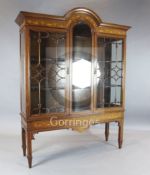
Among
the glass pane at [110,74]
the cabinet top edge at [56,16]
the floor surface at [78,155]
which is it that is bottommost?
the floor surface at [78,155]

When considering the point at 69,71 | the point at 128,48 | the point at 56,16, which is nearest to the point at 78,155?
the point at 69,71

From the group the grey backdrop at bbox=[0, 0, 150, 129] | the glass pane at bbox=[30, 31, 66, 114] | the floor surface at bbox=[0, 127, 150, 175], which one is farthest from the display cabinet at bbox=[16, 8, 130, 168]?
the grey backdrop at bbox=[0, 0, 150, 129]

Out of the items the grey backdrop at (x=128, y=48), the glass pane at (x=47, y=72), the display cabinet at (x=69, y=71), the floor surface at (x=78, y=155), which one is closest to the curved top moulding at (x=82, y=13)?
the display cabinet at (x=69, y=71)

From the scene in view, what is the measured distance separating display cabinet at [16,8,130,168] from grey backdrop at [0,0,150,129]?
2.88 feet

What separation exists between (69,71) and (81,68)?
0.69 feet

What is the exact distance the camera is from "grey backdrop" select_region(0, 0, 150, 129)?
Result: 359 centimetres

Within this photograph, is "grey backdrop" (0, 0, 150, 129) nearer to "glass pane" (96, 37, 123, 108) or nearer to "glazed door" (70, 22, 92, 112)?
"glass pane" (96, 37, 123, 108)

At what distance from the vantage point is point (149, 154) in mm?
2984

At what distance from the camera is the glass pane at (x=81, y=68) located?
9.30ft

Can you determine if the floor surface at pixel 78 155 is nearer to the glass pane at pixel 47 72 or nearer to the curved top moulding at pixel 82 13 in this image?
the glass pane at pixel 47 72

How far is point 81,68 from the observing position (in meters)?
2.90

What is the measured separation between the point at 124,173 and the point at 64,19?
1759 millimetres

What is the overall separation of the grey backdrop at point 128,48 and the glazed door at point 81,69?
111cm

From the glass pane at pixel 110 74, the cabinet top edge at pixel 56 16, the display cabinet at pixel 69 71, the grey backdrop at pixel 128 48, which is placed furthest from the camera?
the grey backdrop at pixel 128 48
